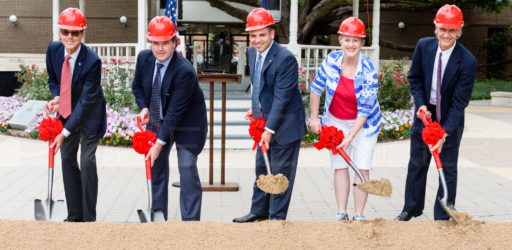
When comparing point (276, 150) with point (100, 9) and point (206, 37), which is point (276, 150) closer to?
point (100, 9)

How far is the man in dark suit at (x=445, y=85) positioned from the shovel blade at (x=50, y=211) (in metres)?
2.77

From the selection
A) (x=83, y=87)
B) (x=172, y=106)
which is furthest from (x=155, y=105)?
(x=83, y=87)

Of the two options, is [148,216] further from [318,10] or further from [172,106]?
[318,10]

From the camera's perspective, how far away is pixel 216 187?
6.49 m

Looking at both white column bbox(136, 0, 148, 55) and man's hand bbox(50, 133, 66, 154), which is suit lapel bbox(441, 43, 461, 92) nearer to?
man's hand bbox(50, 133, 66, 154)

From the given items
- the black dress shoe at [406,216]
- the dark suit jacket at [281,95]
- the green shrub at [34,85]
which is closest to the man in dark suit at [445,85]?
the black dress shoe at [406,216]

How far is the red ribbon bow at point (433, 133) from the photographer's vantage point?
4332mm

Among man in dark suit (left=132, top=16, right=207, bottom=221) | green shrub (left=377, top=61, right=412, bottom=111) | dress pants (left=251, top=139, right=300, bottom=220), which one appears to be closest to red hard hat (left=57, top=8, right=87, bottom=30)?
man in dark suit (left=132, top=16, right=207, bottom=221)

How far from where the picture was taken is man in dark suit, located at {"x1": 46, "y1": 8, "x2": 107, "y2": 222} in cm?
440

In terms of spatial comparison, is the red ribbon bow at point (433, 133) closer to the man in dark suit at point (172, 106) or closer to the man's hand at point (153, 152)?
the man in dark suit at point (172, 106)

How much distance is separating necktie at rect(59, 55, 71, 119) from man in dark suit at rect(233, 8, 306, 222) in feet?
4.60

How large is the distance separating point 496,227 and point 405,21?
76.7 ft

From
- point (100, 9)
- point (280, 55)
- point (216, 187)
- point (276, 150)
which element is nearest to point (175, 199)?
point (216, 187)

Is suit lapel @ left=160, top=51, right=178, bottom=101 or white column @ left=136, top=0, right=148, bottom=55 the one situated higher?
white column @ left=136, top=0, right=148, bottom=55
